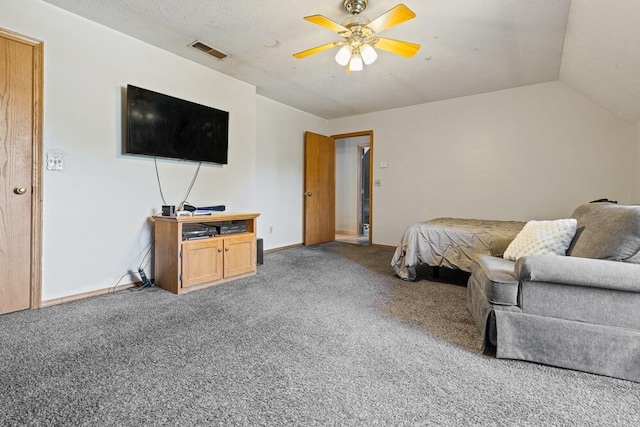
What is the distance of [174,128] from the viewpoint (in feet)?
9.96

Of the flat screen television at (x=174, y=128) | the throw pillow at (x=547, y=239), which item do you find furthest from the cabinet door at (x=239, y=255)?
the throw pillow at (x=547, y=239)

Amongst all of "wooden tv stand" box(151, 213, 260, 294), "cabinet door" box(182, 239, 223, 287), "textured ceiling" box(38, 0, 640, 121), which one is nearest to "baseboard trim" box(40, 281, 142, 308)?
"wooden tv stand" box(151, 213, 260, 294)

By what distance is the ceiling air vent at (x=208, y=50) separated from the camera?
9.60 feet

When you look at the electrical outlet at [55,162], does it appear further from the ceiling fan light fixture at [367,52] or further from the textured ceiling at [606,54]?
the textured ceiling at [606,54]

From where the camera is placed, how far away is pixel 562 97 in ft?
12.3

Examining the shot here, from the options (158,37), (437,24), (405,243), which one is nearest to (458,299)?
(405,243)

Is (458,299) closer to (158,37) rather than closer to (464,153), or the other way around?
(464,153)

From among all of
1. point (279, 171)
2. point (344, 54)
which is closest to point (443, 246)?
point (344, 54)

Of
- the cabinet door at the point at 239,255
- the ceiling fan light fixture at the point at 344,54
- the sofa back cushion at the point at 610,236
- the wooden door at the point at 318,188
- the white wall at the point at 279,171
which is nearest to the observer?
the sofa back cushion at the point at 610,236

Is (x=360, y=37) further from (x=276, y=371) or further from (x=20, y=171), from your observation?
(x=20, y=171)

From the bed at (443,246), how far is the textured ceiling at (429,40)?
68.2 inches

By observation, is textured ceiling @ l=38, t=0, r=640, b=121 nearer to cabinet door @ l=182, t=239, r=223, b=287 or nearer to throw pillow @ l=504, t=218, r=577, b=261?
throw pillow @ l=504, t=218, r=577, b=261

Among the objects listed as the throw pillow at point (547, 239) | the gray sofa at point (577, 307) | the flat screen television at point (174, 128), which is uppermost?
the flat screen television at point (174, 128)

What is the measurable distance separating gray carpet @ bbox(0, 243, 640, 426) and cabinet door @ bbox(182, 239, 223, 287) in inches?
13.1
